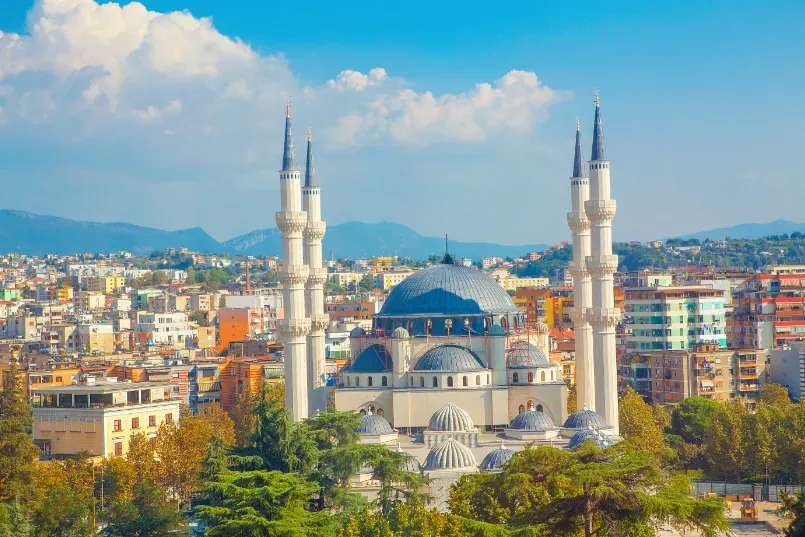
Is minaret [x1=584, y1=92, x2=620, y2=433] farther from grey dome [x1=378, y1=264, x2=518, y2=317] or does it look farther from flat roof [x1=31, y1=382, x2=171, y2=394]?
flat roof [x1=31, y1=382, x2=171, y2=394]

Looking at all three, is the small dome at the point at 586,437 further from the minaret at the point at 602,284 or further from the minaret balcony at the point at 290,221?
the minaret balcony at the point at 290,221

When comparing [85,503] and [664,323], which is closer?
[85,503]

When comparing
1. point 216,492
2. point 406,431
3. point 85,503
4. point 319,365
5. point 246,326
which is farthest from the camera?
point 246,326

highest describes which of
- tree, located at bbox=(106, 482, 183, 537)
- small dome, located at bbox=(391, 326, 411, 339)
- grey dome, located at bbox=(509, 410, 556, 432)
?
small dome, located at bbox=(391, 326, 411, 339)

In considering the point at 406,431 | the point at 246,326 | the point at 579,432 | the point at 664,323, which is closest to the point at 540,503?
the point at 579,432

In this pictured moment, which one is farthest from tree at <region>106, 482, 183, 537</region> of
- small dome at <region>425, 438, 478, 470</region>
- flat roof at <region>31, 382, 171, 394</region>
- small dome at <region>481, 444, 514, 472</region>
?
flat roof at <region>31, 382, 171, 394</region>

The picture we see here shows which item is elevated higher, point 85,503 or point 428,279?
point 428,279

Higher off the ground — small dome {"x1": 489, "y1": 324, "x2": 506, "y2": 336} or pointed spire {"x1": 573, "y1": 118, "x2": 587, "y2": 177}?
pointed spire {"x1": 573, "y1": 118, "x2": 587, "y2": 177}

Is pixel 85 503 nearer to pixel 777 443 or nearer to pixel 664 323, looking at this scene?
pixel 777 443
